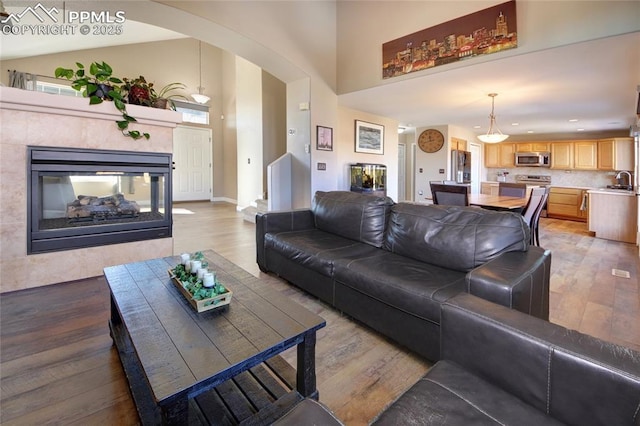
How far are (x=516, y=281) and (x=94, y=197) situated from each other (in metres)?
3.44

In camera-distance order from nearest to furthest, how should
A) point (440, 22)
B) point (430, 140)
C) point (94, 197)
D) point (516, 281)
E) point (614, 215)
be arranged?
point (516, 281)
point (94, 197)
point (440, 22)
point (614, 215)
point (430, 140)

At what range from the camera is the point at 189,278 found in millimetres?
1565

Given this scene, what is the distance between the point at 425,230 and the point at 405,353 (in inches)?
33.0

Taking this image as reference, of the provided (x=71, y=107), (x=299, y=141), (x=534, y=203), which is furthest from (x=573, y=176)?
(x=71, y=107)

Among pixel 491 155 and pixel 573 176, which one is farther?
pixel 491 155

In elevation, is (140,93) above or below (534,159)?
below

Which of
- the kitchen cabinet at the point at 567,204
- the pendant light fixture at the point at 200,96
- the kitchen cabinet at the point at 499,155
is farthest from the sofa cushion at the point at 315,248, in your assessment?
the kitchen cabinet at the point at 499,155

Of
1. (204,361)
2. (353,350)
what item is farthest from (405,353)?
(204,361)

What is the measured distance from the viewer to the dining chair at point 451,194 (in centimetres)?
354

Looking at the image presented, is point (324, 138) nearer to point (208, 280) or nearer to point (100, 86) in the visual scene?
point (100, 86)

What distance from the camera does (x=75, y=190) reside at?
2.81 meters

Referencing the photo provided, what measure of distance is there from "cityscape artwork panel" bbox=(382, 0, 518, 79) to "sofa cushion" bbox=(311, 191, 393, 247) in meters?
2.19

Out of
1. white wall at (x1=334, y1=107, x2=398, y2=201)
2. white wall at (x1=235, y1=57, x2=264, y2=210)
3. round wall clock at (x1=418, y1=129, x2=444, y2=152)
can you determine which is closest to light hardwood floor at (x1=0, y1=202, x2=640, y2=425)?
white wall at (x1=334, y1=107, x2=398, y2=201)

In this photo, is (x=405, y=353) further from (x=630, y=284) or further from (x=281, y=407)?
(x=630, y=284)
